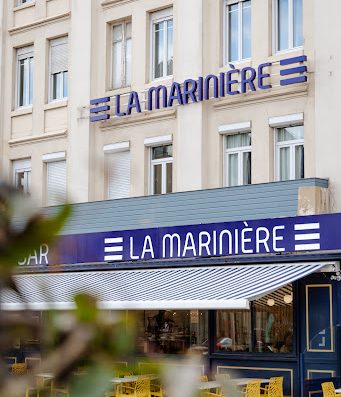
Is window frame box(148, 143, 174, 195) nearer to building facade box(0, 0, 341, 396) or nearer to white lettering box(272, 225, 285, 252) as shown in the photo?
building facade box(0, 0, 341, 396)

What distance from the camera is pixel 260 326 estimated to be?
745 inches

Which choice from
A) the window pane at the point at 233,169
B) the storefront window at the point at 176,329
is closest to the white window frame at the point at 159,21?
the window pane at the point at 233,169

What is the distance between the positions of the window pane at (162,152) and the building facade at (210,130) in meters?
0.03

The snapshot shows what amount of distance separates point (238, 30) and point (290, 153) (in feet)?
9.68

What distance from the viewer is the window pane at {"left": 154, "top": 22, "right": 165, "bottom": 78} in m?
21.7

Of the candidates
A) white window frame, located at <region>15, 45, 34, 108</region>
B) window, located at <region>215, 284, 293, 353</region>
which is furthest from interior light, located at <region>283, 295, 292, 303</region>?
white window frame, located at <region>15, 45, 34, 108</region>

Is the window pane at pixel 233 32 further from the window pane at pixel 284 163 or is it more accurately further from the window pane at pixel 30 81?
the window pane at pixel 30 81

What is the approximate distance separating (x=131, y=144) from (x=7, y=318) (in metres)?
20.6

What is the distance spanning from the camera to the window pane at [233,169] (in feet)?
64.8

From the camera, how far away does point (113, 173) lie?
4.11ft

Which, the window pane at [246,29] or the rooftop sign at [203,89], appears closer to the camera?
the rooftop sign at [203,89]

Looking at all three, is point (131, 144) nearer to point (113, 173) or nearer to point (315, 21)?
point (315, 21)

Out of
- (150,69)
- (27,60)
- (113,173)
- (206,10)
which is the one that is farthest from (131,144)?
(113,173)

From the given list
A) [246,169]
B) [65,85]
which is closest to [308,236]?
[246,169]
